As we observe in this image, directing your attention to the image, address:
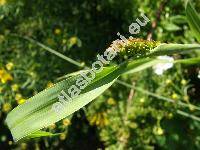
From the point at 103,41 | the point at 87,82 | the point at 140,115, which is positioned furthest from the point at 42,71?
the point at 87,82

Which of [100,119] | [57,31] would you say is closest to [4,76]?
[57,31]

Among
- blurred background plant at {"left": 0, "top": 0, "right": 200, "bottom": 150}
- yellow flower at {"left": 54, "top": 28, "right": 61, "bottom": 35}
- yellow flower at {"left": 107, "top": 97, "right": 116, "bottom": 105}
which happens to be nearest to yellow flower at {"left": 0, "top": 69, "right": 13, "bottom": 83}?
blurred background plant at {"left": 0, "top": 0, "right": 200, "bottom": 150}

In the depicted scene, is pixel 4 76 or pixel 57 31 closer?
pixel 4 76

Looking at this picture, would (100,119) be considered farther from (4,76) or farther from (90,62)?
(4,76)

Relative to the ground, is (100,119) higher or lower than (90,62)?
lower

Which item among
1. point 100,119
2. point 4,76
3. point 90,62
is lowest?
point 100,119

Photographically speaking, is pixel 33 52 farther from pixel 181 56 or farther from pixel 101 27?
pixel 181 56

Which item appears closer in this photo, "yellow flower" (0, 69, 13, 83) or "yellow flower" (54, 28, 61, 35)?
"yellow flower" (0, 69, 13, 83)

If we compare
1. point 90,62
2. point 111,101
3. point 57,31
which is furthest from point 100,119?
point 57,31

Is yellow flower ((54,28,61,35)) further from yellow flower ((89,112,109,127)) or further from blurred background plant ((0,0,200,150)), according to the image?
yellow flower ((89,112,109,127))

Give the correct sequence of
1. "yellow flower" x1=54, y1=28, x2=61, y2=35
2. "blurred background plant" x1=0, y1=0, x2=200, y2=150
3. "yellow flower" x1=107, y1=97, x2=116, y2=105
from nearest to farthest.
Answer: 1. "blurred background plant" x1=0, y1=0, x2=200, y2=150
2. "yellow flower" x1=107, y1=97, x2=116, y2=105
3. "yellow flower" x1=54, y1=28, x2=61, y2=35
